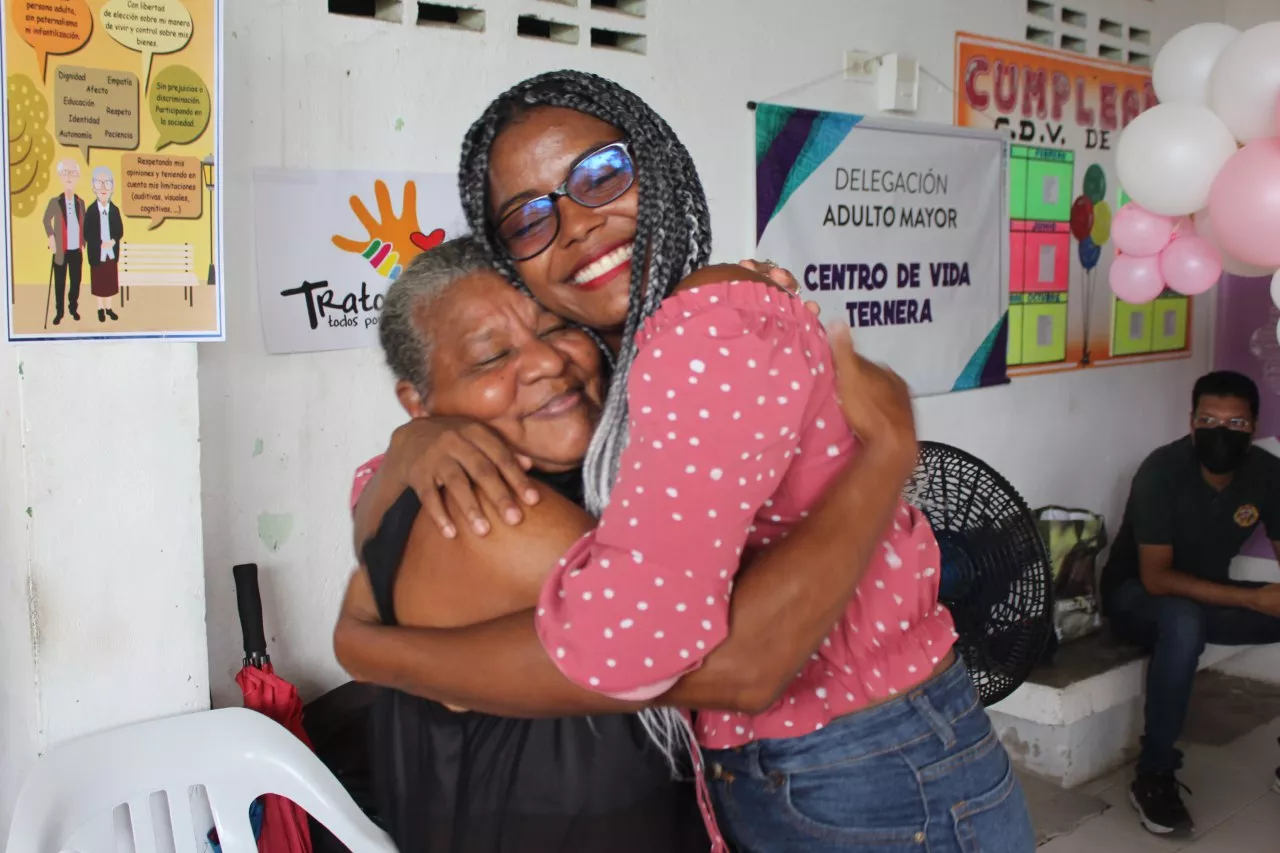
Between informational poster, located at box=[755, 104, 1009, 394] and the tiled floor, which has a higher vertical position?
informational poster, located at box=[755, 104, 1009, 394]

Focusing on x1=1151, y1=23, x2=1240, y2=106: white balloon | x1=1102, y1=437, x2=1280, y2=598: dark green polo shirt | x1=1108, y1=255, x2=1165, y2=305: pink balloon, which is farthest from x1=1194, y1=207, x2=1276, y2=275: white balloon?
x1=1102, y1=437, x2=1280, y2=598: dark green polo shirt

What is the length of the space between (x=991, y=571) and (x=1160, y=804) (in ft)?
5.07

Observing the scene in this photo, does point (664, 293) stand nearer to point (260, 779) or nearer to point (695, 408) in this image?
point (695, 408)

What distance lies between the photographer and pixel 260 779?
2045 millimetres

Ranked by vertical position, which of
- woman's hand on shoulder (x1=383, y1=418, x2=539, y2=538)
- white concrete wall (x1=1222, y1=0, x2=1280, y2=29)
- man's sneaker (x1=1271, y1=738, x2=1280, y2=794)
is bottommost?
man's sneaker (x1=1271, y1=738, x2=1280, y2=794)

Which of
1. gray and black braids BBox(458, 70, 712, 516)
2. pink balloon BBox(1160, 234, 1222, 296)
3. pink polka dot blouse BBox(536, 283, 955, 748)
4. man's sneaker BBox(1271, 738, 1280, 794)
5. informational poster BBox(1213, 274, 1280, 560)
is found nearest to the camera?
→ pink polka dot blouse BBox(536, 283, 955, 748)

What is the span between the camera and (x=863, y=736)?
4.18 feet

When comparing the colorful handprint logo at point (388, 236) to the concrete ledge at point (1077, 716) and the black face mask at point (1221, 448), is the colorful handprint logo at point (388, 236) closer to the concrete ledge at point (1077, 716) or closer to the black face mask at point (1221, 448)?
the concrete ledge at point (1077, 716)

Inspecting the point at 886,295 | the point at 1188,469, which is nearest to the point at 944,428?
the point at 886,295

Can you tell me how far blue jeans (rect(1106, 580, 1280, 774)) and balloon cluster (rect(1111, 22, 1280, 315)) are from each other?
1.07 metres

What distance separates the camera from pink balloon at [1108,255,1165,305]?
11.3ft

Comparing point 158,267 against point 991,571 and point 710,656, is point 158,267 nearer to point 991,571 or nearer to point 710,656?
point 710,656

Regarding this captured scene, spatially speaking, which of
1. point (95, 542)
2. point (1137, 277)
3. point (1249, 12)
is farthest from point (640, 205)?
point (1249, 12)

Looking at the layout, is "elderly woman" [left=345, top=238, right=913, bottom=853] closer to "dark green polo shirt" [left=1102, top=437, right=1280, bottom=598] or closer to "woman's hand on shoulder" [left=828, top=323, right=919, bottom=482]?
"woman's hand on shoulder" [left=828, top=323, right=919, bottom=482]
